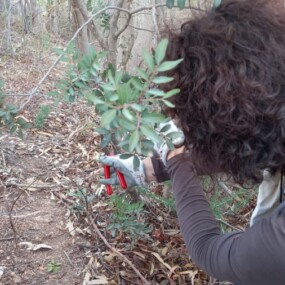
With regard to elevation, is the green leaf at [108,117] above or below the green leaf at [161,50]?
below

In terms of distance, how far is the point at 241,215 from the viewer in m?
1.95

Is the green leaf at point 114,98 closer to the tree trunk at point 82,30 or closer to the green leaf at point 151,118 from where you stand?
the green leaf at point 151,118

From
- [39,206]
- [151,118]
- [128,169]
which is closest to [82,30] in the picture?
[128,169]

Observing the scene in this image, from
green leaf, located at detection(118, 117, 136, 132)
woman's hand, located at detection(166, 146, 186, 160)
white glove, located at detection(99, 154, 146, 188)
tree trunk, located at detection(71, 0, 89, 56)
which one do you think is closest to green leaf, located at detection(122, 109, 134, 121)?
green leaf, located at detection(118, 117, 136, 132)

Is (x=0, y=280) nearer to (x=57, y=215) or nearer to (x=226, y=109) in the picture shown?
(x=57, y=215)

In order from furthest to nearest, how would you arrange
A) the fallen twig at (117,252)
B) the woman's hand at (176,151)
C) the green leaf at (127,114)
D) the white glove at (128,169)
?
the fallen twig at (117,252), the white glove at (128,169), the woman's hand at (176,151), the green leaf at (127,114)

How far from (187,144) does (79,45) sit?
952mm

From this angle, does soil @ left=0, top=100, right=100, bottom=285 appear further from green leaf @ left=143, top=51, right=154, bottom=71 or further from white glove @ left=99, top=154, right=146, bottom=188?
green leaf @ left=143, top=51, right=154, bottom=71

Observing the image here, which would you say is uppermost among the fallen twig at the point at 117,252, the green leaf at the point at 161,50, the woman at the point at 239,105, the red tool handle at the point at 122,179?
the green leaf at the point at 161,50

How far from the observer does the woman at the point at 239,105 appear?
2.94ft

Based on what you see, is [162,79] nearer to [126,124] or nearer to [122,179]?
[126,124]

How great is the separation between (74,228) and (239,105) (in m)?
1.17

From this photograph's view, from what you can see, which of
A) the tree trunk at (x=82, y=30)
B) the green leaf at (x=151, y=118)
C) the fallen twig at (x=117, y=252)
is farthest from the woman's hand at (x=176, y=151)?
the tree trunk at (x=82, y=30)

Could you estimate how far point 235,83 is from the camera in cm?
90
